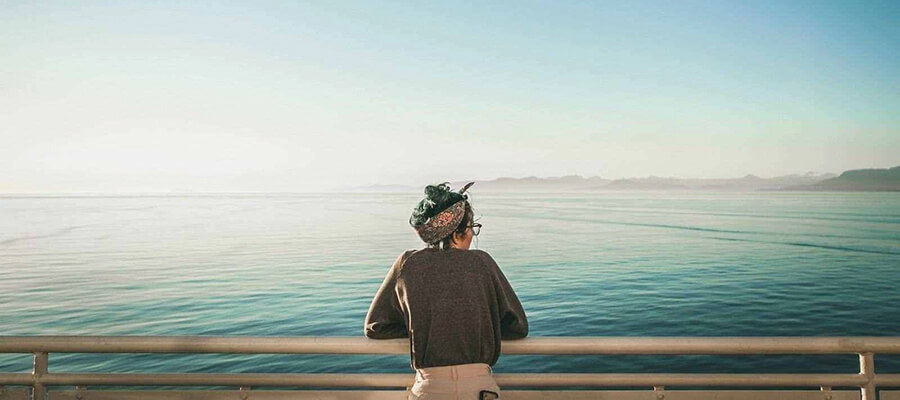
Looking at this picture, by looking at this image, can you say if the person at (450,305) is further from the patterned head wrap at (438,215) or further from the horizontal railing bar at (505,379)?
the horizontal railing bar at (505,379)

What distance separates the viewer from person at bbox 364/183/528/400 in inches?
104

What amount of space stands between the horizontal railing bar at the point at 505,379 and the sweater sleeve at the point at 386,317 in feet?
0.66

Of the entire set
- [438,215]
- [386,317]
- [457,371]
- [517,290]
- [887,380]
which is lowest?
[517,290]

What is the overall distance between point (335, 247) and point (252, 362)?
37.9 m

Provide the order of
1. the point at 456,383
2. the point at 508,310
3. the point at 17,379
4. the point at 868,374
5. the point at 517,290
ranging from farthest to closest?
the point at 517,290
the point at 17,379
the point at 868,374
the point at 508,310
the point at 456,383

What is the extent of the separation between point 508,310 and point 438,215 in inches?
19.2

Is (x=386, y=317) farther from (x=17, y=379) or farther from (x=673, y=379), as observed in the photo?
(x=17, y=379)

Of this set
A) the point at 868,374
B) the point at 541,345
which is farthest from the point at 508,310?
the point at 868,374

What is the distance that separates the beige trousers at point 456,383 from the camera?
2.64 meters

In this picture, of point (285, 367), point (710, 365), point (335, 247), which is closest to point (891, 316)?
point (710, 365)

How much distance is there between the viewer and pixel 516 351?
291cm

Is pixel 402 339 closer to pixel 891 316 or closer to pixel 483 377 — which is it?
pixel 483 377

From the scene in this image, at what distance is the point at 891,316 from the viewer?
2291cm

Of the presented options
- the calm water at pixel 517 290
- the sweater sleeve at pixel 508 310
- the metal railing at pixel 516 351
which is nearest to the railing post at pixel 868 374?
the metal railing at pixel 516 351
